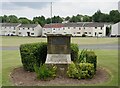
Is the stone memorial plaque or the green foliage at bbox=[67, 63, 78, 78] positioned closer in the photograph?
the green foliage at bbox=[67, 63, 78, 78]

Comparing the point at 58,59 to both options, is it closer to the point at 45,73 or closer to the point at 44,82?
the point at 45,73

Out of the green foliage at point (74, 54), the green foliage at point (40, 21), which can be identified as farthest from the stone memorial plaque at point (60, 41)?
the green foliage at point (40, 21)

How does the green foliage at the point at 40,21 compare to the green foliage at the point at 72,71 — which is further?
the green foliage at the point at 40,21

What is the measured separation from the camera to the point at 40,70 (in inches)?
396

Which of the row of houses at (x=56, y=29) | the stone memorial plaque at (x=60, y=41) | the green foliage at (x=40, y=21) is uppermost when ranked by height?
the green foliage at (x=40, y=21)

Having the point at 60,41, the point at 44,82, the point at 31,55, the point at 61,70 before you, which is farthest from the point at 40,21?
the point at 44,82

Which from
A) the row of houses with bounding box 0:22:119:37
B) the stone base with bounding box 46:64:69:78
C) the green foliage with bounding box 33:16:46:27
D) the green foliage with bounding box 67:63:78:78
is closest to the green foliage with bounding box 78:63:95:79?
the green foliage with bounding box 67:63:78:78

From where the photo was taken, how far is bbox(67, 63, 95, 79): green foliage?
10248 millimetres

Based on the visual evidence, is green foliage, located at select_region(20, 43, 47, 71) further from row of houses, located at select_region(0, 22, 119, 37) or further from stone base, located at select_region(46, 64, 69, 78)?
row of houses, located at select_region(0, 22, 119, 37)

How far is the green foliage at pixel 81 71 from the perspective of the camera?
10.2 m

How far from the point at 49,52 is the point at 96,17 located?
400ft

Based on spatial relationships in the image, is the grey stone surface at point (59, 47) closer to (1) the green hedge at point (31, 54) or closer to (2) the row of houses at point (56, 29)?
(1) the green hedge at point (31, 54)

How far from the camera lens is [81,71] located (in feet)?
33.7

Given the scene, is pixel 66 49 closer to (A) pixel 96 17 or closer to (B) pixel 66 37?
(B) pixel 66 37
